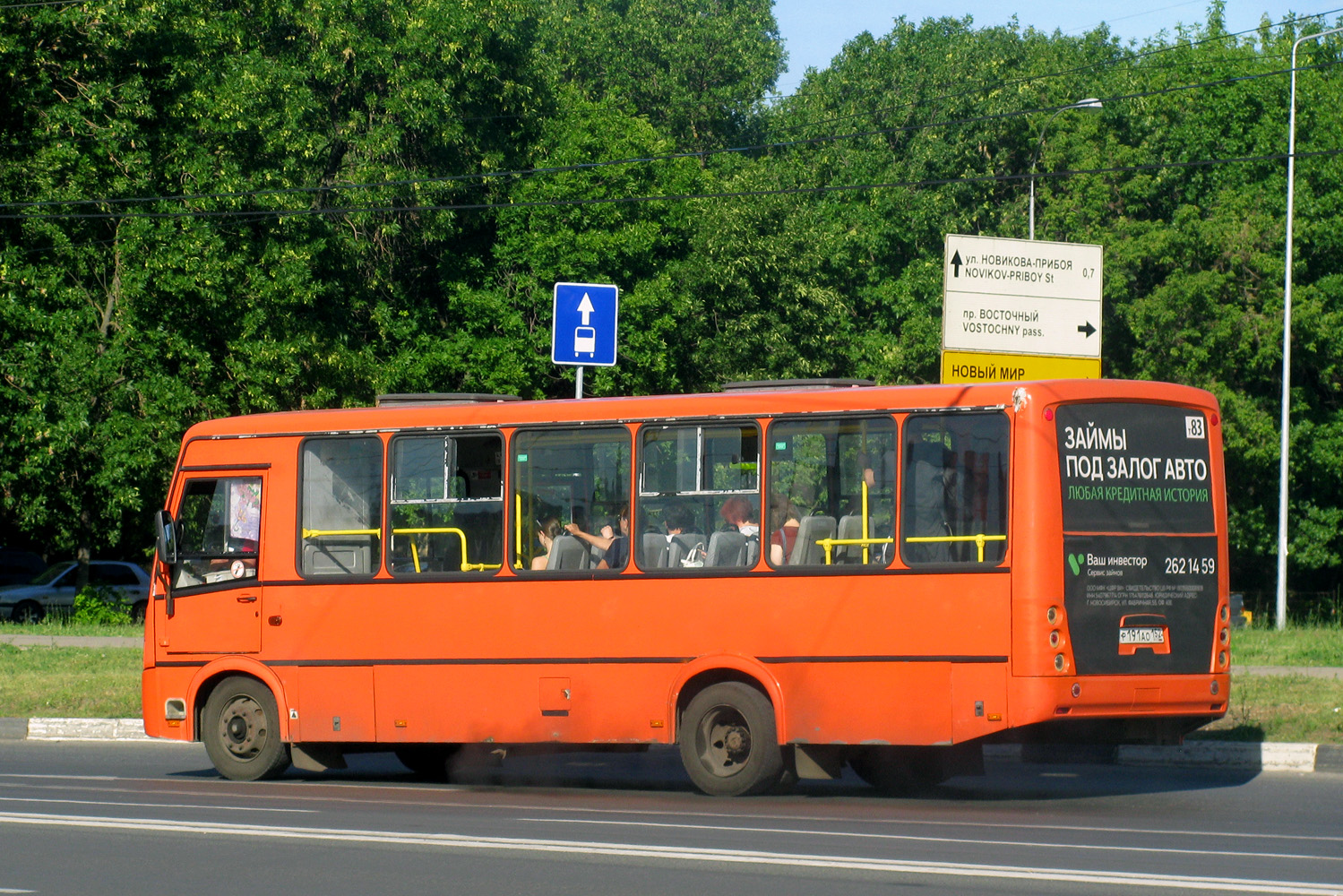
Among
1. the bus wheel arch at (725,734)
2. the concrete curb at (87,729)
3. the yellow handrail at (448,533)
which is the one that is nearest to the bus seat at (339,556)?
the yellow handrail at (448,533)

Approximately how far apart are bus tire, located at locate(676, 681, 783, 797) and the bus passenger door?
3.94 meters

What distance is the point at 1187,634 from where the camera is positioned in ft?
38.4

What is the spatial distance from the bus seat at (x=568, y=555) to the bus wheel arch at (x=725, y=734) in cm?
125

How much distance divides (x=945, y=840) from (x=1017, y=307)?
9.16 metres

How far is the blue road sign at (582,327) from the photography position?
16562 millimetres

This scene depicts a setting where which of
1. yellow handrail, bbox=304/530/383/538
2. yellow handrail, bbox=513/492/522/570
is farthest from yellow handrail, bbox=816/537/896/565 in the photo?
yellow handrail, bbox=304/530/383/538

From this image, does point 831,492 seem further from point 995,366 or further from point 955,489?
point 995,366

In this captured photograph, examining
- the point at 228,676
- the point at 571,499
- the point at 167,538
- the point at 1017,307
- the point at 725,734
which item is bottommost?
the point at 725,734

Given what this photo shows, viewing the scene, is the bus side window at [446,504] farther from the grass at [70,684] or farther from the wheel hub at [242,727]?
the grass at [70,684]

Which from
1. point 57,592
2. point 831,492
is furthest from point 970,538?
point 57,592

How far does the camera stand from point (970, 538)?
11469 millimetres

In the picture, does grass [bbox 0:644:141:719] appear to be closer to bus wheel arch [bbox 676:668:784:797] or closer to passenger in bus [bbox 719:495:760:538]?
bus wheel arch [bbox 676:668:784:797]

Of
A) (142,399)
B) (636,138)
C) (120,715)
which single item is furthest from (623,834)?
(636,138)

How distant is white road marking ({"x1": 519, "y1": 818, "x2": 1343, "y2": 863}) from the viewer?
8.93 m
